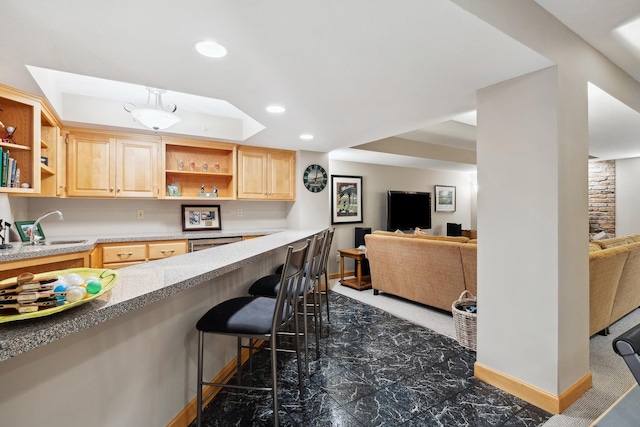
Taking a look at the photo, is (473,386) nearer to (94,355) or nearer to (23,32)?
(94,355)

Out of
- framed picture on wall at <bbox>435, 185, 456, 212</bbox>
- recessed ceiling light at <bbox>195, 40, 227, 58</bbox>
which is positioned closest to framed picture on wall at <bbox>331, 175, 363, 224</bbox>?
framed picture on wall at <bbox>435, 185, 456, 212</bbox>

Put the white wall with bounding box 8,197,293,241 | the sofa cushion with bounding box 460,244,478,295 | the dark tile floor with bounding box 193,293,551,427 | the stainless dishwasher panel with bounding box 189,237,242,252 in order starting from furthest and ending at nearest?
the stainless dishwasher panel with bounding box 189,237,242,252 < the white wall with bounding box 8,197,293,241 < the sofa cushion with bounding box 460,244,478,295 < the dark tile floor with bounding box 193,293,551,427

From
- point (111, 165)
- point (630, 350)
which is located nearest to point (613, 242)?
point (630, 350)

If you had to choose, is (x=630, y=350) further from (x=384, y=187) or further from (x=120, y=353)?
(x=384, y=187)

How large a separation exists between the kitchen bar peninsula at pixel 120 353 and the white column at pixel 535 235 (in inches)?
63.6

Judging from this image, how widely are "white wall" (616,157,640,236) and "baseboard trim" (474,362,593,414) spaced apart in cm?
530

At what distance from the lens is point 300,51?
171cm

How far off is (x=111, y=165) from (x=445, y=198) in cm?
669

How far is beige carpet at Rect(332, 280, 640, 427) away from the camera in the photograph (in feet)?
5.96

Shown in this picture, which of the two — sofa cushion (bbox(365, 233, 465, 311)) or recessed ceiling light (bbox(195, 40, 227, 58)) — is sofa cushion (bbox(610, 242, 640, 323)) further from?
recessed ceiling light (bbox(195, 40, 227, 58))

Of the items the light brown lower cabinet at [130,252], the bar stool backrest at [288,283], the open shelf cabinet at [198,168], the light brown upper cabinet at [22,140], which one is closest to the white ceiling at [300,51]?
the light brown upper cabinet at [22,140]

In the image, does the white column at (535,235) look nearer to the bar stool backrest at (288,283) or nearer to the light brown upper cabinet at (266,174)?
the bar stool backrest at (288,283)

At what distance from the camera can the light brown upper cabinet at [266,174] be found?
4.31 m

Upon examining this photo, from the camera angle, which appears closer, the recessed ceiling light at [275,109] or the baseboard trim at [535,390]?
the baseboard trim at [535,390]
